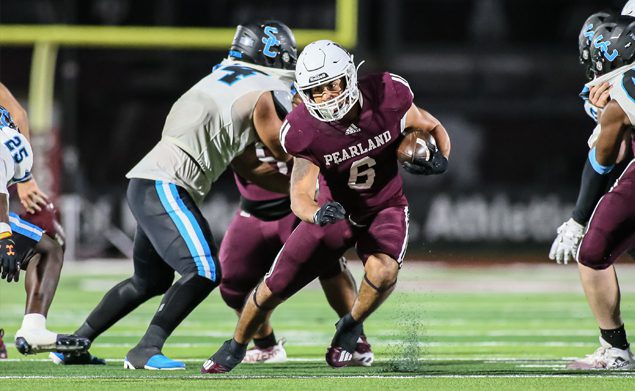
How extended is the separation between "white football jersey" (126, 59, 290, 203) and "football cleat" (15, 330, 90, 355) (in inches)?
32.0

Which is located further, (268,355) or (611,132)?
(268,355)

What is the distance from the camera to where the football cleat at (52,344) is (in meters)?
6.35

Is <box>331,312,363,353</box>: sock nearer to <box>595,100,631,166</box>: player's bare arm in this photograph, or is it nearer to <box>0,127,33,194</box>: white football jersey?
<box>595,100,631,166</box>: player's bare arm

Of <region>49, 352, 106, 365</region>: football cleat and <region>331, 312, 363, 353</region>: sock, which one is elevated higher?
<region>331, 312, 363, 353</region>: sock

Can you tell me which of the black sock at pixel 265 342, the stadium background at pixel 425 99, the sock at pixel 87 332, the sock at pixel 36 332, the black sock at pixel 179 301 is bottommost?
→ the stadium background at pixel 425 99

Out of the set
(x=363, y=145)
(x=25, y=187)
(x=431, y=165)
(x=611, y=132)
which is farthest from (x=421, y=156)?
(x=25, y=187)

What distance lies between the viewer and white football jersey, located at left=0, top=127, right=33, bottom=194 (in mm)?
6260

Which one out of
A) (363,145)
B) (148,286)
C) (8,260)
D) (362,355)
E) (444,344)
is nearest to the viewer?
(8,260)

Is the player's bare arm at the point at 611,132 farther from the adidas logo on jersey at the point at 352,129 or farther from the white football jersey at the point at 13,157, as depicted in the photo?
the white football jersey at the point at 13,157

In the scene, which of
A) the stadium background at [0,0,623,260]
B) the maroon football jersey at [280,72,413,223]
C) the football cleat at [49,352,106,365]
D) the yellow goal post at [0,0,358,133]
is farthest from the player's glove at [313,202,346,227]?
the stadium background at [0,0,623,260]

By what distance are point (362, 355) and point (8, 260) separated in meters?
1.79

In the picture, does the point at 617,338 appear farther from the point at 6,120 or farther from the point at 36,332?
the point at 6,120

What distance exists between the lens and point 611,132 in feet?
20.4

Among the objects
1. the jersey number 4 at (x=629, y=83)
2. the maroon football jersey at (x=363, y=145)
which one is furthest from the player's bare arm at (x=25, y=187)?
the jersey number 4 at (x=629, y=83)
